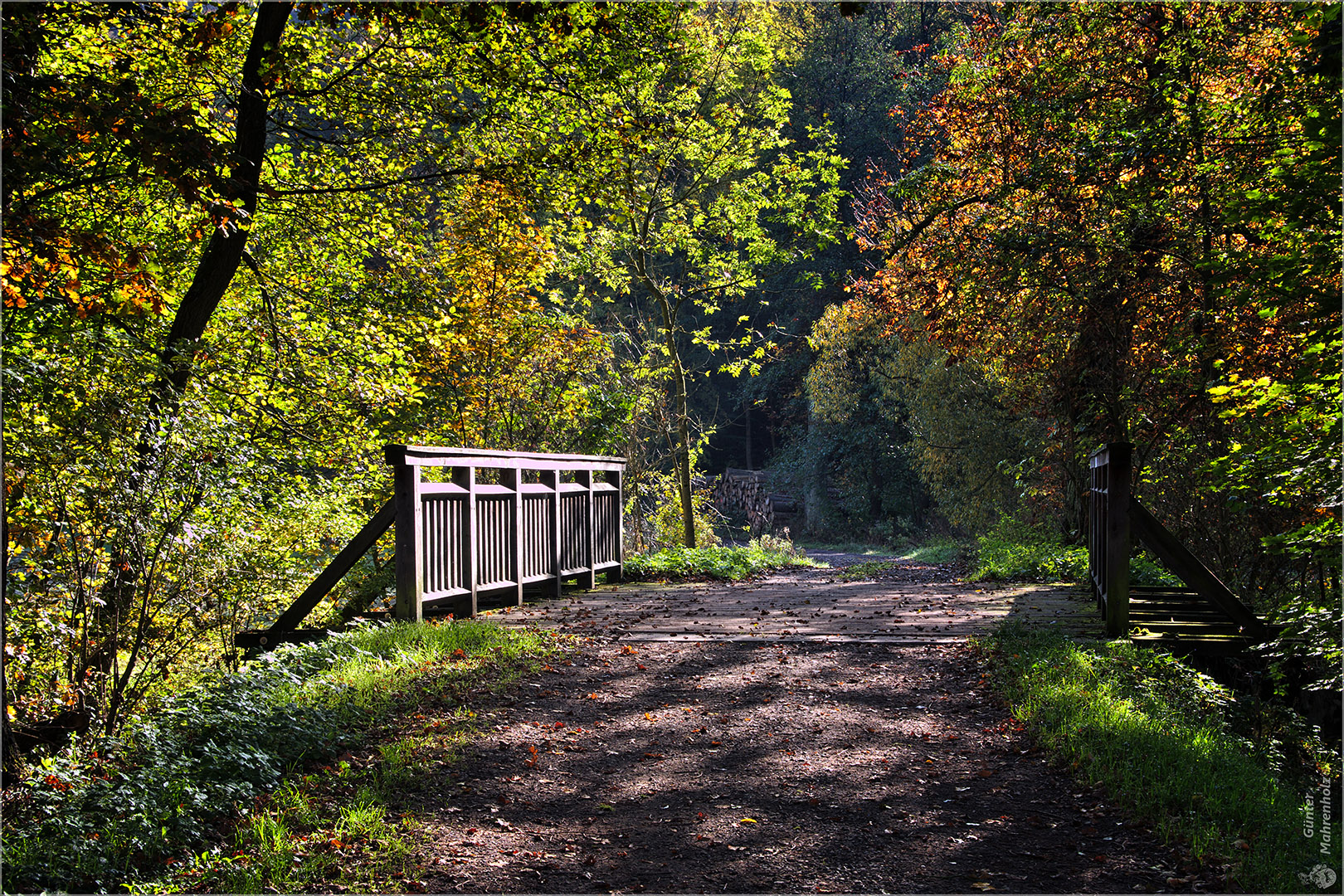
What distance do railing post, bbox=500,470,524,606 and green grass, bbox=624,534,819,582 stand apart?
3354 millimetres

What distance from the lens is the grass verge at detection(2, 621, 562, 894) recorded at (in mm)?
3330

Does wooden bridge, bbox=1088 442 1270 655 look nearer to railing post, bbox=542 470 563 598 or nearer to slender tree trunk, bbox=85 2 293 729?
railing post, bbox=542 470 563 598

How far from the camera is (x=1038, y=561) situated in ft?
→ 44.5

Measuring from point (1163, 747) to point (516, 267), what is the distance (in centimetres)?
1027

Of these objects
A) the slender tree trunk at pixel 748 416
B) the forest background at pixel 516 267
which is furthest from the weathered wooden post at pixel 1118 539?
the slender tree trunk at pixel 748 416

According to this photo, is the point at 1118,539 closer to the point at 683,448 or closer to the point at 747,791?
the point at 747,791

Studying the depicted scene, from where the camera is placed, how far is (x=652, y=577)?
12547mm

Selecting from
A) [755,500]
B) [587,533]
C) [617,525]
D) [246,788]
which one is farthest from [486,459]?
[755,500]

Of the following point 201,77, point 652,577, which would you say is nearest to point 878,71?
point 652,577

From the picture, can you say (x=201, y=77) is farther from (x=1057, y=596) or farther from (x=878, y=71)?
(x=878, y=71)

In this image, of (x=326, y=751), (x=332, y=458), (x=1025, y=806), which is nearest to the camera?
(x=1025, y=806)

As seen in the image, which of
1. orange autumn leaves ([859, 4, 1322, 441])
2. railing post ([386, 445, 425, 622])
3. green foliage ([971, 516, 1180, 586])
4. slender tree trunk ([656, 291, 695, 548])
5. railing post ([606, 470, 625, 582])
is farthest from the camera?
slender tree trunk ([656, 291, 695, 548])

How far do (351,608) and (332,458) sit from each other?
183cm

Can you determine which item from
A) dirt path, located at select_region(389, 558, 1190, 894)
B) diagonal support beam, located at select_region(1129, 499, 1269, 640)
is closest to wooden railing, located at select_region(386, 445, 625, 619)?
dirt path, located at select_region(389, 558, 1190, 894)
